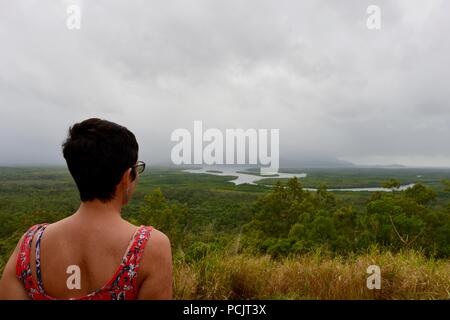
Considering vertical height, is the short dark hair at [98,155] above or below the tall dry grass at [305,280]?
above

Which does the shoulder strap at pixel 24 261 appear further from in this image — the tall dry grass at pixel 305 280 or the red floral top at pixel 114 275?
the tall dry grass at pixel 305 280

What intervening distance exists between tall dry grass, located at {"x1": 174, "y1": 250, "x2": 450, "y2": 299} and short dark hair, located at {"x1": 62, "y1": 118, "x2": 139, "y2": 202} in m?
2.41

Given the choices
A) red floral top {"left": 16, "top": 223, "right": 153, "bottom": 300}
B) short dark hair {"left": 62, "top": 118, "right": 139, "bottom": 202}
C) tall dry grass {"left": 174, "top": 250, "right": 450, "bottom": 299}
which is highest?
short dark hair {"left": 62, "top": 118, "right": 139, "bottom": 202}

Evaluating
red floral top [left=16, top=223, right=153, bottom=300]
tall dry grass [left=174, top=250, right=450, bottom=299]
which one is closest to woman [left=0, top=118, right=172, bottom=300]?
red floral top [left=16, top=223, right=153, bottom=300]

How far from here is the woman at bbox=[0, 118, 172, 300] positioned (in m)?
1.24

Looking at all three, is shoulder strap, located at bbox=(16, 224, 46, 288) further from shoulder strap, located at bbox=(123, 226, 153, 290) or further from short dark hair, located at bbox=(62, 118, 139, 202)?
shoulder strap, located at bbox=(123, 226, 153, 290)

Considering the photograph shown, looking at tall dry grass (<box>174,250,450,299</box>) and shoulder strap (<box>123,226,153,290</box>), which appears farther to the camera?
tall dry grass (<box>174,250,450,299</box>)

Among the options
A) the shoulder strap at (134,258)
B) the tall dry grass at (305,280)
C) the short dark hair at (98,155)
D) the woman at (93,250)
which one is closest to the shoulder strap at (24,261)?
the woman at (93,250)

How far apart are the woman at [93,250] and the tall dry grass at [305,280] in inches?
89.7

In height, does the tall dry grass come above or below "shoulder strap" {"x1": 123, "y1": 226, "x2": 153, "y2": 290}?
below

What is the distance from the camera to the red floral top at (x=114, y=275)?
1225 mm

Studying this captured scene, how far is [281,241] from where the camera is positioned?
1156 cm
